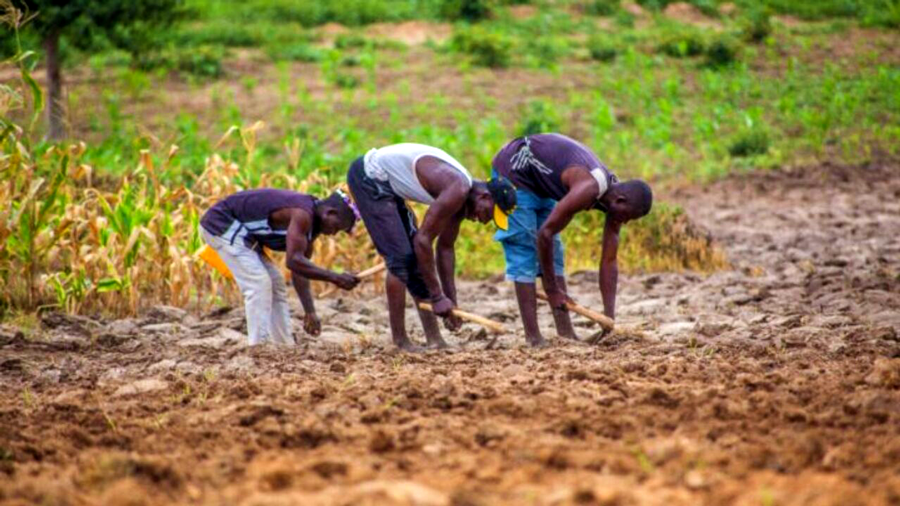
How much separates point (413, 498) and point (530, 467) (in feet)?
1.89

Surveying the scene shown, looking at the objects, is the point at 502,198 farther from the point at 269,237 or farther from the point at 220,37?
the point at 220,37

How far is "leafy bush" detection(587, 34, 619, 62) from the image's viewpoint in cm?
2136

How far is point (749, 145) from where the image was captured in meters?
16.8

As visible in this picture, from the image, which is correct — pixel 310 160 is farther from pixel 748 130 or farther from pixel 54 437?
pixel 54 437

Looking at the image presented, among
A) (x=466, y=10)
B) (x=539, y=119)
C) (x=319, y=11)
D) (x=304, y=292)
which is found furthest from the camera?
(x=319, y=11)

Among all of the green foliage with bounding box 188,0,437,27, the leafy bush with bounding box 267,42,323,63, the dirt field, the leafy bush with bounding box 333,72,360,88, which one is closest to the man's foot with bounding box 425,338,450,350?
the dirt field

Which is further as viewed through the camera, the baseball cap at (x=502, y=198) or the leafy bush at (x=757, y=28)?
the leafy bush at (x=757, y=28)

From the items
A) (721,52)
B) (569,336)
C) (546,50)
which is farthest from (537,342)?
(546,50)

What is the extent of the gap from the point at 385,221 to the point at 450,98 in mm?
12286

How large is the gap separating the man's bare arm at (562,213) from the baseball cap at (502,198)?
0.22 metres

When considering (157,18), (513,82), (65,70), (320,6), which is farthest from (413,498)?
(320,6)

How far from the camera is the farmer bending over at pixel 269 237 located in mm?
7324

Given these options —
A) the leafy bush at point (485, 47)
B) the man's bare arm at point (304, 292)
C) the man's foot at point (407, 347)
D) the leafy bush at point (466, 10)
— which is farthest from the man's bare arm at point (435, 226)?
the leafy bush at point (466, 10)

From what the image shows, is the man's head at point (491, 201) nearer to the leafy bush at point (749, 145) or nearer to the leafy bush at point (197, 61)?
the leafy bush at point (749, 145)
